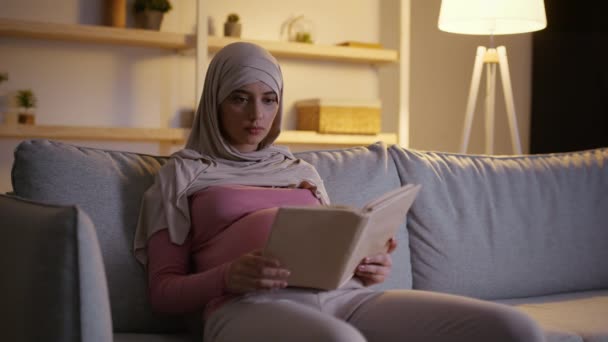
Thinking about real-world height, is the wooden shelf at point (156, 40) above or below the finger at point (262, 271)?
above

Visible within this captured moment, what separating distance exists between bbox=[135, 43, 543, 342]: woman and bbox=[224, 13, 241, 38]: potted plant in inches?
83.7

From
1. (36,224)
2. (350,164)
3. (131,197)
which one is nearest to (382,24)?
(350,164)

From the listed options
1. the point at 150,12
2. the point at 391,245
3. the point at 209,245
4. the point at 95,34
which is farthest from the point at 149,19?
the point at 391,245

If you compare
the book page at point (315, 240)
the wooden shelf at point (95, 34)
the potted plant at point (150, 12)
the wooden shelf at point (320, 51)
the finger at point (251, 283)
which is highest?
the potted plant at point (150, 12)

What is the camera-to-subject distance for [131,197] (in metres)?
1.86

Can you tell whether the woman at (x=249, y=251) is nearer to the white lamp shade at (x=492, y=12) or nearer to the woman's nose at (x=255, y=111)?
the woman's nose at (x=255, y=111)

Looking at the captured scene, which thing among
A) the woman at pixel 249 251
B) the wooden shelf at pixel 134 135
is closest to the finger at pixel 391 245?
the woman at pixel 249 251

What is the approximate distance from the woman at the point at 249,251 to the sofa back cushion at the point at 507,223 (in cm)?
46

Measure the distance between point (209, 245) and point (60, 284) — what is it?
1.88ft

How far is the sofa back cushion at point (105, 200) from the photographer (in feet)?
5.85

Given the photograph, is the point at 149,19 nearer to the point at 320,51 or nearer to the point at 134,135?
the point at 134,135

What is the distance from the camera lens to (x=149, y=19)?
384cm

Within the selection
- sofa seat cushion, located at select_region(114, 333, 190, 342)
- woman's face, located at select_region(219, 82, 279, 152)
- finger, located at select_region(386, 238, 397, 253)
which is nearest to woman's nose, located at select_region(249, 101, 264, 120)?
woman's face, located at select_region(219, 82, 279, 152)

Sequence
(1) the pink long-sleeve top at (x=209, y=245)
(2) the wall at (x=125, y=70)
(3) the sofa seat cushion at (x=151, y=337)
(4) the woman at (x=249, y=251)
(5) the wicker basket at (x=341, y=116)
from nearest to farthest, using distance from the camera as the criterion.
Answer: (4) the woman at (x=249, y=251), (1) the pink long-sleeve top at (x=209, y=245), (3) the sofa seat cushion at (x=151, y=337), (2) the wall at (x=125, y=70), (5) the wicker basket at (x=341, y=116)
